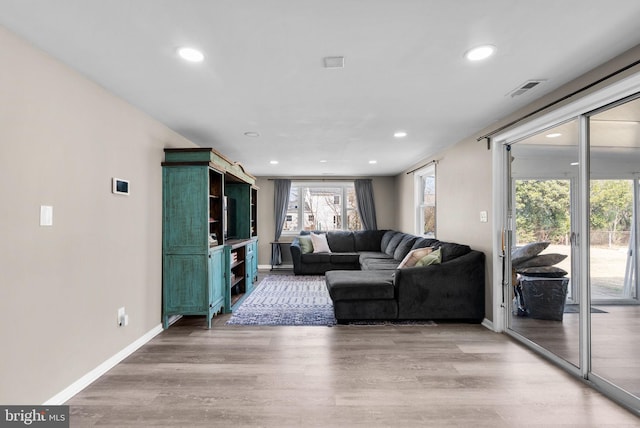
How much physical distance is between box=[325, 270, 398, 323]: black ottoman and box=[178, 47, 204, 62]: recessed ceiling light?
106 inches

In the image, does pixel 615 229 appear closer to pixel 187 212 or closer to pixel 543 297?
pixel 543 297

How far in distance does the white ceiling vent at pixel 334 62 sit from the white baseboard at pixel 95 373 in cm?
276

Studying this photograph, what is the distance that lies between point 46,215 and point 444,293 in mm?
3702

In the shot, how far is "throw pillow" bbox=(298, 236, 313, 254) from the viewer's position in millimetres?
7078

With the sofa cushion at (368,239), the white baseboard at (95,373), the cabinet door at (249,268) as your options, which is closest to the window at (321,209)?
the sofa cushion at (368,239)

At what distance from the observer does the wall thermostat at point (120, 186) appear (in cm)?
274

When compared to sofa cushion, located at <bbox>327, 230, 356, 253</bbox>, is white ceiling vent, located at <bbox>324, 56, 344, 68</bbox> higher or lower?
higher

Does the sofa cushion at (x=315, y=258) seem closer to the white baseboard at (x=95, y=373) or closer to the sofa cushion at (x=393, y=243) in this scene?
the sofa cushion at (x=393, y=243)

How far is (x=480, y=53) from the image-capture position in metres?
2.07

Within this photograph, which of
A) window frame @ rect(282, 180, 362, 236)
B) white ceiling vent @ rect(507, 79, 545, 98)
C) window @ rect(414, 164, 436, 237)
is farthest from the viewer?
window frame @ rect(282, 180, 362, 236)

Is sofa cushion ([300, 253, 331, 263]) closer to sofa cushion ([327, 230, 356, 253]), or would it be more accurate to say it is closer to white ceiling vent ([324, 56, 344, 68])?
sofa cushion ([327, 230, 356, 253])

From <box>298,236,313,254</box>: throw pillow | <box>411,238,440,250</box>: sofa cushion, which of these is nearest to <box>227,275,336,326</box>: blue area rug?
<box>298,236,313,254</box>: throw pillow

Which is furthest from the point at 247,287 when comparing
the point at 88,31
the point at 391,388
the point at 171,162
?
the point at 88,31
